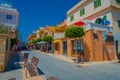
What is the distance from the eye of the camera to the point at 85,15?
25.8 m

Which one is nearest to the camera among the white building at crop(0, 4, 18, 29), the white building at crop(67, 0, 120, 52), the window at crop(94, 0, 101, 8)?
the white building at crop(67, 0, 120, 52)

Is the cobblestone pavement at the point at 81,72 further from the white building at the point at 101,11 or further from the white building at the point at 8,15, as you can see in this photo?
the white building at the point at 8,15

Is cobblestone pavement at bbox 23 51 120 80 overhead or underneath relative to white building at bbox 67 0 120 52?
underneath

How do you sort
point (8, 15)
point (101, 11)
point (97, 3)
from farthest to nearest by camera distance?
point (8, 15) < point (97, 3) < point (101, 11)

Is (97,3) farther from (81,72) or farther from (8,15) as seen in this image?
(8,15)

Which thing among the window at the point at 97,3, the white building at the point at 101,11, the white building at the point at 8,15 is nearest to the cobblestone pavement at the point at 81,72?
the white building at the point at 101,11

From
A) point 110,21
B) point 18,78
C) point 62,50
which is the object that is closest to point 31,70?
point 18,78

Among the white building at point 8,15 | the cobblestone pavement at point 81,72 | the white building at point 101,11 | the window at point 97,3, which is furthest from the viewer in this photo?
the white building at point 8,15

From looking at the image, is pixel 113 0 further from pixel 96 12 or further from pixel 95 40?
pixel 95 40

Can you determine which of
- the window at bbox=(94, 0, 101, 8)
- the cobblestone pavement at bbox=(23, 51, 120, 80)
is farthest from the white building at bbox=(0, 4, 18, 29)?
the cobblestone pavement at bbox=(23, 51, 120, 80)

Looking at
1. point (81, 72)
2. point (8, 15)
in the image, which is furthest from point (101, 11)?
point (8, 15)

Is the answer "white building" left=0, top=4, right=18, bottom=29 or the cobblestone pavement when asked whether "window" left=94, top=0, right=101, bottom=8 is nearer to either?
the cobblestone pavement

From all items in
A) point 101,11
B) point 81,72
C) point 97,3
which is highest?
point 97,3

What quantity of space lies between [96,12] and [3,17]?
22429 millimetres
